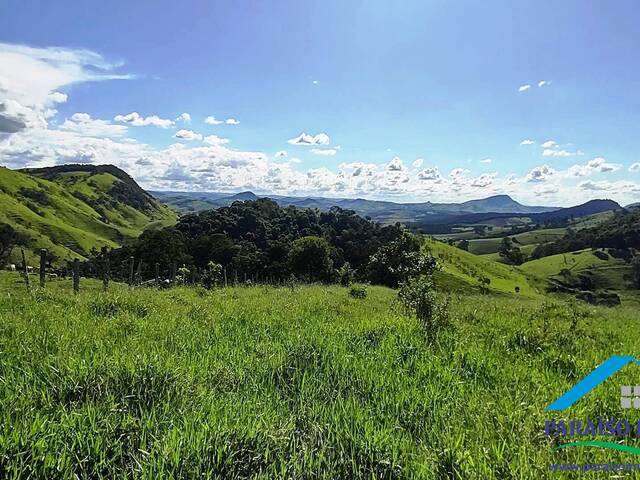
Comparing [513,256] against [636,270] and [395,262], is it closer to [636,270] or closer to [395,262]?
[636,270]

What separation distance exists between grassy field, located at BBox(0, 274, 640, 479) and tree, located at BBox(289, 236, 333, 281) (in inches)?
2210

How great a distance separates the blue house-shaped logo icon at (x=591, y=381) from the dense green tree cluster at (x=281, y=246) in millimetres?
26184

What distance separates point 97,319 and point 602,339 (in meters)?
11.2

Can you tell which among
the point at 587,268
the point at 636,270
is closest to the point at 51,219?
the point at 587,268

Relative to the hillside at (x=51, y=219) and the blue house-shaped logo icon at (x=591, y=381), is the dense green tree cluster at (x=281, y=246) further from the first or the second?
the hillside at (x=51, y=219)

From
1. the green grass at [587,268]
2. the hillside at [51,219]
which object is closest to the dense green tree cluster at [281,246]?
the hillside at [51,219]

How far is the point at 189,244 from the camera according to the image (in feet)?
277

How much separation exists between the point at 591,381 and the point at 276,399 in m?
4.74

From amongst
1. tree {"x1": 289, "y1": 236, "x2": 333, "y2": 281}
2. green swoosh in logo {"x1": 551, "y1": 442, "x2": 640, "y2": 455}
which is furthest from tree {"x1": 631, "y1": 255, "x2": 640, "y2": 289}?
green swoosh in logo {"x1": 551, "y1": 442, "x2": 640, "y2": 455}

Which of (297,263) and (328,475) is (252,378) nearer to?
(328,475)

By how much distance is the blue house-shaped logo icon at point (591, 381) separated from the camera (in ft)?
16.7

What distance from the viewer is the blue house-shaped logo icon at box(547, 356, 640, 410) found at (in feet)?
16.7

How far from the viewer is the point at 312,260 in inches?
2569

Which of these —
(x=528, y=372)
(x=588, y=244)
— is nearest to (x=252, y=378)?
(x=528, y=372)
